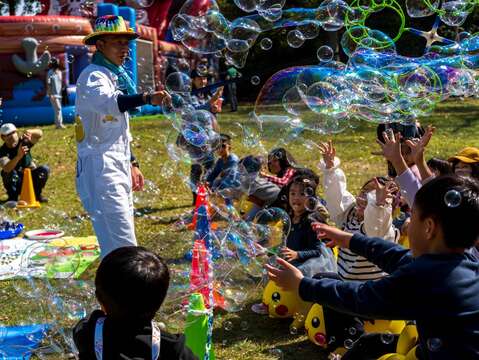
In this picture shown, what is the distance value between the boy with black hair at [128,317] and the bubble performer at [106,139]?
5.88 ft

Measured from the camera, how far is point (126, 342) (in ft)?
7.00

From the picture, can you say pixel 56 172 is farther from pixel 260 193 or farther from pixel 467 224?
pixel 467 224

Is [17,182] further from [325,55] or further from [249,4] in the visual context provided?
[325,55]

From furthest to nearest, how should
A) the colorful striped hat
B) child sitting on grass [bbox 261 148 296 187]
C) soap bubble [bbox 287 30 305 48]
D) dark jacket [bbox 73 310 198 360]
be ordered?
child sitting on grass [bbox 261 148 296 187], soap bubble [bbox 287 30 305 48], the colorful striped hat, dark jacket [bbox 73 310 198 360]

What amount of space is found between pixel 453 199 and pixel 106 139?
2363 millimetres

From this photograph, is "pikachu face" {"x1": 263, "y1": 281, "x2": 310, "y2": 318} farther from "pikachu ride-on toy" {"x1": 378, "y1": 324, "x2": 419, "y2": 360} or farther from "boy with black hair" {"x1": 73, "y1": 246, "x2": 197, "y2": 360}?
"boy with black hair" {"x1": 73, "y1": 246, "x2": 197, "y2": 360}

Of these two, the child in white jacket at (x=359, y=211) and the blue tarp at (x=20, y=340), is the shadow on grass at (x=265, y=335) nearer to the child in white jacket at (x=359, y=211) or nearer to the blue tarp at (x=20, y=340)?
the child in white jacket at (x=359, y=211)

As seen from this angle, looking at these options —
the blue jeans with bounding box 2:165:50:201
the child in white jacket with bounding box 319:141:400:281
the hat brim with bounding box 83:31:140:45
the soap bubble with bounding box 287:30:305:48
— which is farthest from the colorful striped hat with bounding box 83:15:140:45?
the blue jeans with bounding box 2:165:50:201

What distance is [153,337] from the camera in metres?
2.13

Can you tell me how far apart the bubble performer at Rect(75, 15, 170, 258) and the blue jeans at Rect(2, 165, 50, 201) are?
4627 mm

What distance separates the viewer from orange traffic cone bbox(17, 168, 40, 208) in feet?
27.0

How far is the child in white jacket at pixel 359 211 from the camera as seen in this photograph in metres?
3.60

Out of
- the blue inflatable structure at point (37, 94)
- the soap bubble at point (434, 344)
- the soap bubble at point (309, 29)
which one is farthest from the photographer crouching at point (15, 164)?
the soap bubble at point (434, 344)


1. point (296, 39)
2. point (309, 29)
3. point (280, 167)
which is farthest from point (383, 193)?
point (280, 167)
